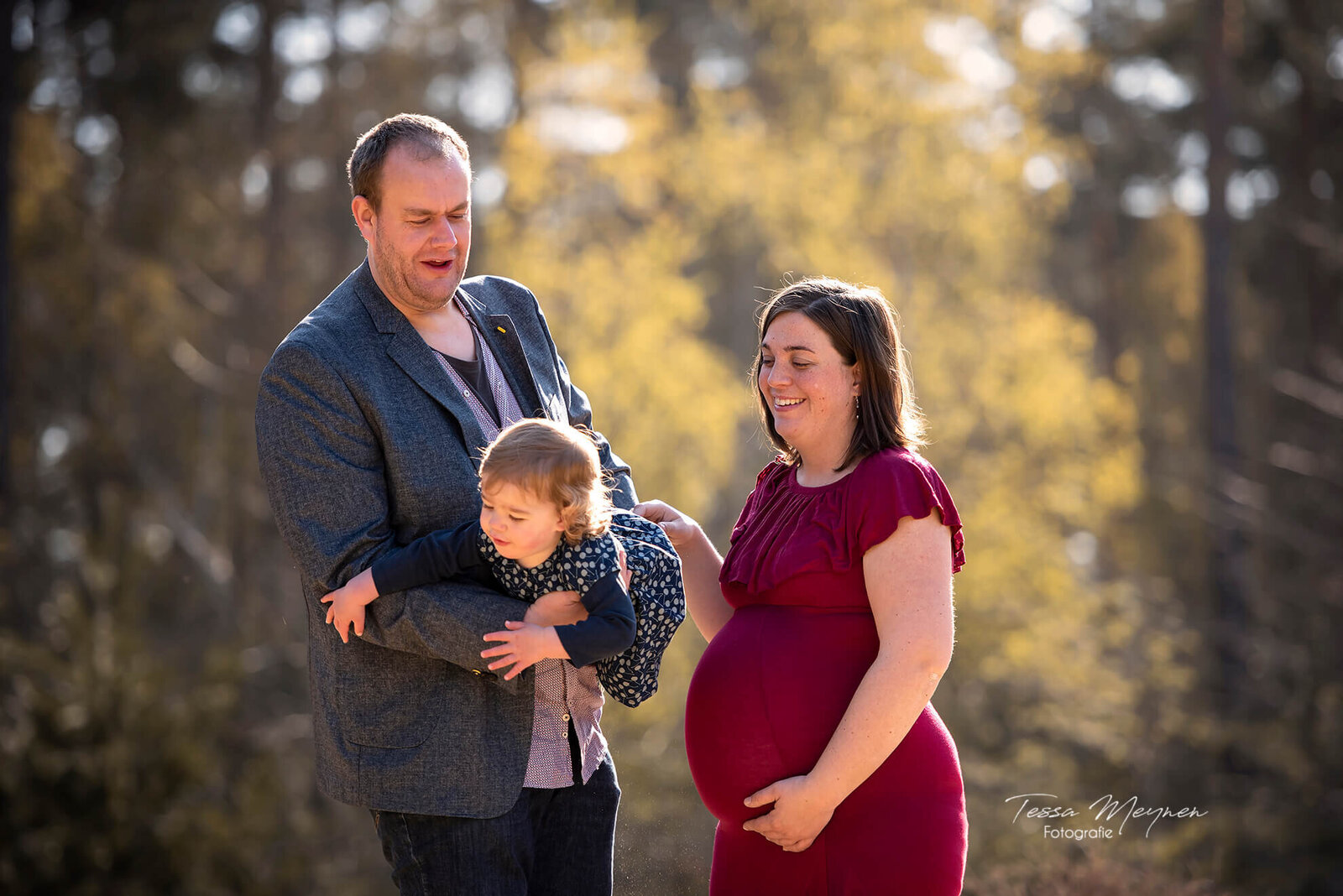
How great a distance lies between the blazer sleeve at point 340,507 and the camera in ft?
7.06

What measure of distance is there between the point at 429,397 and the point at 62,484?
45.1ft

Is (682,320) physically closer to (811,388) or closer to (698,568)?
(698,568)

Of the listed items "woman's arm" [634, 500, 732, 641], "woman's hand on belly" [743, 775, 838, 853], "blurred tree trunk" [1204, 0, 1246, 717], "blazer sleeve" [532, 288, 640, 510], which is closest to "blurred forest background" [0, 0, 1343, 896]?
"blurred tree trunk" [1204, 0, 1246, 717]

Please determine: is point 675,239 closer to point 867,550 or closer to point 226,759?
point 226,759

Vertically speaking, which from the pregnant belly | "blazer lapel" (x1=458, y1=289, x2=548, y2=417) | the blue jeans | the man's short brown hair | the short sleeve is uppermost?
the man's short brown hair

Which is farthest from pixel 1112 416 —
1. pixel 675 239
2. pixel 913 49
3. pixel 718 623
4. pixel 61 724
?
pixel 718 623

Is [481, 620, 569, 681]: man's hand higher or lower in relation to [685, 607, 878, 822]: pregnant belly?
higher

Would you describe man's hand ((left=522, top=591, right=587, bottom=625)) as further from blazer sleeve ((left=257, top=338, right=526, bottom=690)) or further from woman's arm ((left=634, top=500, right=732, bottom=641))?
woman's arm ((left=634, top=500, right=732, bottom=641))

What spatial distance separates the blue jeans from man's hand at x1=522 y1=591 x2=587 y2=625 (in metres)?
0.37

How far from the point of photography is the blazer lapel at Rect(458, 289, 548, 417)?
2.56 metres

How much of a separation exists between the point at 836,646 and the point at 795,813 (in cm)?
33

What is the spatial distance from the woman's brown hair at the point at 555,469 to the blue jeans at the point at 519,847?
1.85 ft

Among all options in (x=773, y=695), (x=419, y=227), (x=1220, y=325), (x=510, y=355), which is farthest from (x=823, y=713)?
(x=1220, y=325)

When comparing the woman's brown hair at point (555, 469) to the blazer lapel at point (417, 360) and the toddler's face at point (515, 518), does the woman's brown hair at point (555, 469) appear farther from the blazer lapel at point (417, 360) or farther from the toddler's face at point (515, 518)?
the blazer lapel at point (417, 360)
